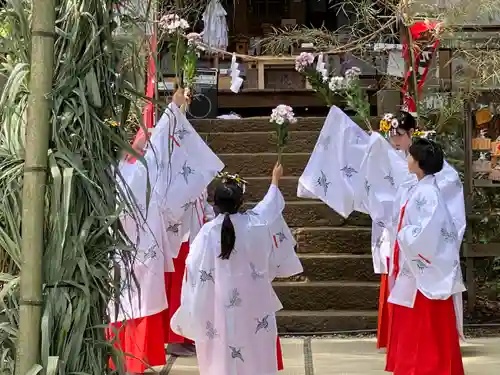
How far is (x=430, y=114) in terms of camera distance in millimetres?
7457

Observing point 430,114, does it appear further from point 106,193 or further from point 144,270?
point 106,193

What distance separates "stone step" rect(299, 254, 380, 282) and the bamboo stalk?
17.7ft

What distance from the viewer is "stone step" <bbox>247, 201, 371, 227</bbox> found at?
8047mm

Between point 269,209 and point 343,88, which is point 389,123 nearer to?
point 343,88

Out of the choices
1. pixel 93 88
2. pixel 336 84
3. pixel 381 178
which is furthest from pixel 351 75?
pixel 93 88

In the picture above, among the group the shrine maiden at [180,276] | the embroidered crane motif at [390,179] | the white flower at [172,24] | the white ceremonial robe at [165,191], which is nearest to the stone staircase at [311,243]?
the shrine maiden at [180,276]

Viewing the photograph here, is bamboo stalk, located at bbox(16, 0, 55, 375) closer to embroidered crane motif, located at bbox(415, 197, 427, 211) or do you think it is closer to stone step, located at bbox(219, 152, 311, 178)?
embroidered crane motif, located at bbox(415, 197, 427, 211)

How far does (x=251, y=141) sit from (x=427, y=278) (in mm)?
4510

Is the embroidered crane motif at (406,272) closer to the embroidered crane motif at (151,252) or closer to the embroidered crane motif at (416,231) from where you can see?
the embroidered crane motif at (416,231)

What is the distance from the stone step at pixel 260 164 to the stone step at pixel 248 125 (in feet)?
2.45

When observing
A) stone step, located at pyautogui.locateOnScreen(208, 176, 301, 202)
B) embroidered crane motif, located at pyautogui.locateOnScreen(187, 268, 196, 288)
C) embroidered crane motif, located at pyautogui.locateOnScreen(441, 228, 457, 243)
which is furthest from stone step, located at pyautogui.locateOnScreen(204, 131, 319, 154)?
embroidered crane motif, located at pyautogui.locateOnScreen(187, 268, 196, 288)

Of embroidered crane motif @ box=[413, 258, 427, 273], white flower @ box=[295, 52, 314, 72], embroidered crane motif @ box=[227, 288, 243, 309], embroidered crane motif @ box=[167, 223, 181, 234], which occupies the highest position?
white flower @ box=[295, 52, 314, 72]

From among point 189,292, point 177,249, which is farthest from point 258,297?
point 177,249

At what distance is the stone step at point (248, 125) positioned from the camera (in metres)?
9.52
